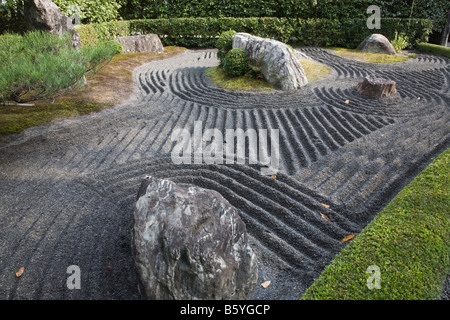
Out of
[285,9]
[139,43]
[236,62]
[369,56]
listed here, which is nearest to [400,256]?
[236,62]

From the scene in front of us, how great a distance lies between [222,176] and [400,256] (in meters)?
2.65

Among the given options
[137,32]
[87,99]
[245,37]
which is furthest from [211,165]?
[137,32]

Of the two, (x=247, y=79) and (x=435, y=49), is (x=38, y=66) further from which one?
(x=435, y=49)

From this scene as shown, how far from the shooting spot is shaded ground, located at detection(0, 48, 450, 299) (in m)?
3.32

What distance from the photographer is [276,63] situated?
351 inches

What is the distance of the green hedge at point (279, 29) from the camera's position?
1554 cm

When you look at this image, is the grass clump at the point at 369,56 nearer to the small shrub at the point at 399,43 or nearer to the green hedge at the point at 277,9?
the small shrub at the point at 399,43

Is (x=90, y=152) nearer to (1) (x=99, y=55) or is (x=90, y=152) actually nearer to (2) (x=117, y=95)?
(1) (x=99, y=55)

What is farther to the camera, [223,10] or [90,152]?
[223,10]

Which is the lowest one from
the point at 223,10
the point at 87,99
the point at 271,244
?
the point at 271,244

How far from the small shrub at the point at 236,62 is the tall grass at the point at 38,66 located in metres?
4.08

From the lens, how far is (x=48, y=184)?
4648 millimetres

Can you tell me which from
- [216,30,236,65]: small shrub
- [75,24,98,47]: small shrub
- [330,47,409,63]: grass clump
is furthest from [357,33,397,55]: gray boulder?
[75,24,98,47]: small shrub
